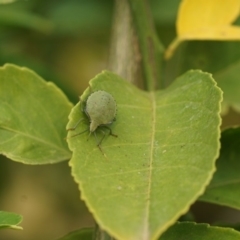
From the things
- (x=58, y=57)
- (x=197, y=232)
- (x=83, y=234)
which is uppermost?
(x=197, y=232)

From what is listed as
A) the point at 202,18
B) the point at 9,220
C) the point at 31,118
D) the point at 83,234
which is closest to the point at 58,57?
the point at 202,18

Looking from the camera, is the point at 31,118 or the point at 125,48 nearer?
the point at 31,118

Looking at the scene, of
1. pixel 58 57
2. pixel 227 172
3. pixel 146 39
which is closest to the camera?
pixel 227 172

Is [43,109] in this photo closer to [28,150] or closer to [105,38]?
[28,150]

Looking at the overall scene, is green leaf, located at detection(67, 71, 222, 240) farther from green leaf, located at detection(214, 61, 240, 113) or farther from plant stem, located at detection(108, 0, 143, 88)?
green leaf, located at detection(214, 61, 240, 113)

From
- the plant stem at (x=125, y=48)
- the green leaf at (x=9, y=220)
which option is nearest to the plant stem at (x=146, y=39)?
the plant stem at (x=125, y=48)

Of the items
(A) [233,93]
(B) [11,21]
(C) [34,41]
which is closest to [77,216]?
→ (C) [34,41]

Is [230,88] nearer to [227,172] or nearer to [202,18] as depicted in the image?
[202,18]
